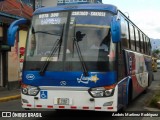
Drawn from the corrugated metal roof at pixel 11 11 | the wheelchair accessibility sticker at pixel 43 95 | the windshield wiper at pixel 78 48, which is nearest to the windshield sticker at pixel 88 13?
the windshield wiper at pixel 78 48

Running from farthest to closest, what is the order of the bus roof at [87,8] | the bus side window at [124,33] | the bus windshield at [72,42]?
the bus side window at [124,33] → the bus roof at [87,8] → the bus windshield at [72,42]

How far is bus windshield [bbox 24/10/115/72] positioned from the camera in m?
9.57

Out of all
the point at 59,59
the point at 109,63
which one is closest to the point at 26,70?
the point at 59,59

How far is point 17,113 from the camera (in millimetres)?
10539

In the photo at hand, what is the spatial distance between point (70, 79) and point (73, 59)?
0.49m

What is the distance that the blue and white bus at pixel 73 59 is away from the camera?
9.40 m

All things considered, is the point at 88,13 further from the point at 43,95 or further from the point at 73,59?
the point at 43,95

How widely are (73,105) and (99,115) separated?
2399 millimetres

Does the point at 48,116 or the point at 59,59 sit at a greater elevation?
the point at 59,59

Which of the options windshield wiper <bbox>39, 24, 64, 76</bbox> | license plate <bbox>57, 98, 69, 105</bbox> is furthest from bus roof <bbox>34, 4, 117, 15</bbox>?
license plate <bbox>57, 98, 69, 105</bbox>

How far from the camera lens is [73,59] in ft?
31.5

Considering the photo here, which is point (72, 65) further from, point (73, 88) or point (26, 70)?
point (26, 70)

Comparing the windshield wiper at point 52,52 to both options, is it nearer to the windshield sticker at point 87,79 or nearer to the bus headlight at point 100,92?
the windshield sticker at point 87,79

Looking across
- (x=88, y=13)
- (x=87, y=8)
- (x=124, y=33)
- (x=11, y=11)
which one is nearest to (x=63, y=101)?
(x=88, y=13)
